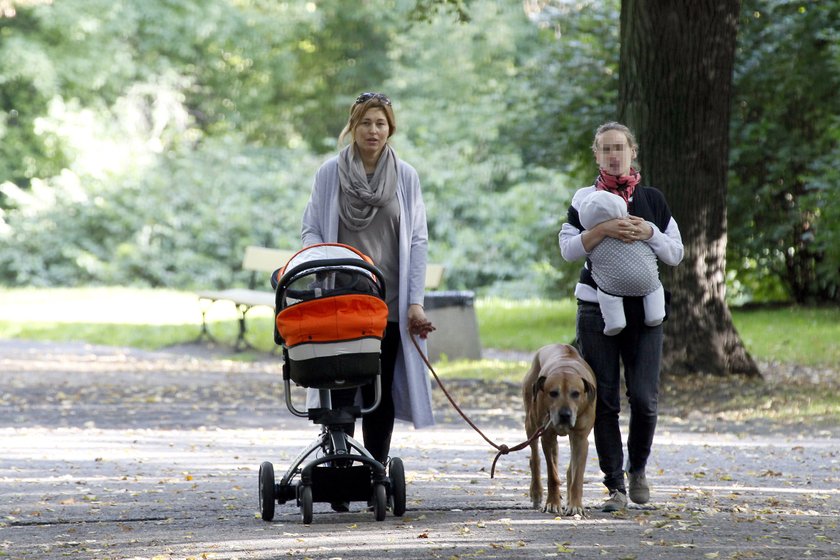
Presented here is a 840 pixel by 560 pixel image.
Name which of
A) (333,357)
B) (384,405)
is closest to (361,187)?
(333,357)

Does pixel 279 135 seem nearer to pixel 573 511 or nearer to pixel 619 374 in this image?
pixel 619 374

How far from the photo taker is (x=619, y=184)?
6.60 metres

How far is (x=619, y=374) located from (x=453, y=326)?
10.4 meters

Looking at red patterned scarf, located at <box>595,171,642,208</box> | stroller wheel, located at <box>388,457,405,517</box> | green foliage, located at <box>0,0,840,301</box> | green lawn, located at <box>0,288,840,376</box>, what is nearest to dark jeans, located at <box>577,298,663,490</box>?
red patterned scarf, located at <box>595,171,642,208</box>

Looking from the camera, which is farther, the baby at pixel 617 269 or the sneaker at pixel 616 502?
the sneaker at pixel 616 502

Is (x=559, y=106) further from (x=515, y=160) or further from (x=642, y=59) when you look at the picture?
(x=515, y=160)

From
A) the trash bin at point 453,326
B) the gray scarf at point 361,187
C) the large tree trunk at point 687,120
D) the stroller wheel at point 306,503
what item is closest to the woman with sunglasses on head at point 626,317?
the gray scarf at point 361,187

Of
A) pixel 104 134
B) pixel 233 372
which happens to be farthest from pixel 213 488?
pixel 104 134

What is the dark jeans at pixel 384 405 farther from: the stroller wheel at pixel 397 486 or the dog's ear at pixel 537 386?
the dog's ear at pixel 537 386

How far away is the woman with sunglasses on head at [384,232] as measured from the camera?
21.5ft

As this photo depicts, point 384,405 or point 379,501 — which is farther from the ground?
point 384,405

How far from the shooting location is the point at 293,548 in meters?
5.62

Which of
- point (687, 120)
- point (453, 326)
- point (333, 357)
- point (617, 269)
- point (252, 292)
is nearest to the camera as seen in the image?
point (333, 357)

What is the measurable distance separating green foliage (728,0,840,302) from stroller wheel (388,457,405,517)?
495 inches
